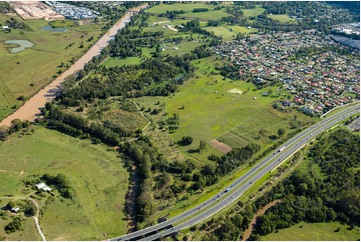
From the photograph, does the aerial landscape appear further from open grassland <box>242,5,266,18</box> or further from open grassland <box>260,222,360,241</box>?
open grassland <box>242,5,266,18</box>

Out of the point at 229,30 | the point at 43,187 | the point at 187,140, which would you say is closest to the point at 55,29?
the point at 229,30

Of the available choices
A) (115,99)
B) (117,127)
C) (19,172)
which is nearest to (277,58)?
(115,99)

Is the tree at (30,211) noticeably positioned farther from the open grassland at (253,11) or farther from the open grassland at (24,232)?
the open grassland at (253,11)

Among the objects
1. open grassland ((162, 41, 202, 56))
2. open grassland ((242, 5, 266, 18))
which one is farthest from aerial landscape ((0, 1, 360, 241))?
open grassland ((242, 5, 266, 18))

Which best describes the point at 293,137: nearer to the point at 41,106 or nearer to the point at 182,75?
the point at 182,75

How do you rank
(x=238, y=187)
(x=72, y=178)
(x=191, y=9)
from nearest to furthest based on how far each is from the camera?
(x=238, y=187), (x=72, y=178), (x=191, y=9)

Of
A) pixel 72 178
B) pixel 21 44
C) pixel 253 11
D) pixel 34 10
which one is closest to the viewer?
pixel 72 178

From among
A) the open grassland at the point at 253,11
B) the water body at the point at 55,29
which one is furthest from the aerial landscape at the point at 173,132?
the open grassland at the point at 253,11

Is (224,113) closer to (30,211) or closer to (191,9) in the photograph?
(30,211)
